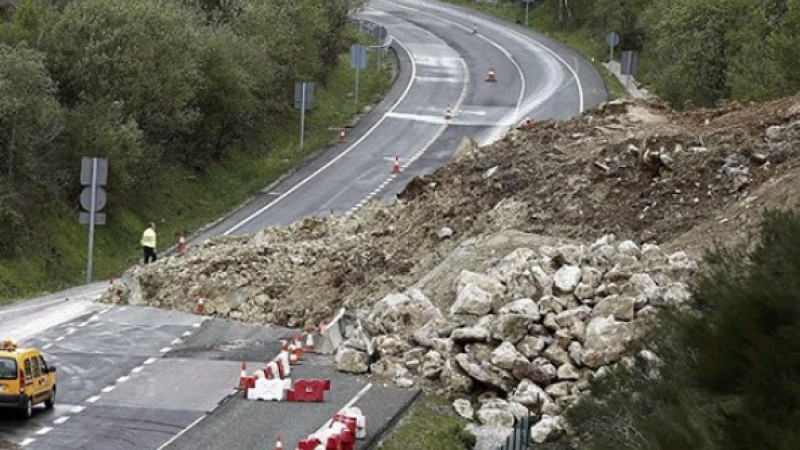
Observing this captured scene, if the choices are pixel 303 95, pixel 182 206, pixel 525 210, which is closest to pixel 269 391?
pixel 525 210

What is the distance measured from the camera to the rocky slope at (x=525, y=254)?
29.8 m

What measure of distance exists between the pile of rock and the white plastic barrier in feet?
6.92

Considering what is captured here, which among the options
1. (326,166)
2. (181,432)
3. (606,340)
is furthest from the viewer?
(326,166)

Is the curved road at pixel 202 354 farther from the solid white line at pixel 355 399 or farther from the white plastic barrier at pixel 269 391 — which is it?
the white plastic barrier at pixel 269 391

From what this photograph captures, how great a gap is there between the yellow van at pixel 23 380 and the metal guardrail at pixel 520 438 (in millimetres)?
7194

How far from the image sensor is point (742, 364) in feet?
49.3

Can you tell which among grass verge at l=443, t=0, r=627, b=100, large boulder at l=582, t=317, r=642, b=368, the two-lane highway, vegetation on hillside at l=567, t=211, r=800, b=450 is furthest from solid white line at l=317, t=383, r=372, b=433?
grass verge at l=443, t=0, r=627, b=100

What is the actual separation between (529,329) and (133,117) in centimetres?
2348

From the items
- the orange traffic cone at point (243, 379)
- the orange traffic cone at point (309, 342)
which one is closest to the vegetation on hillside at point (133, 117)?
the orange traffic cone at point (309, 342)

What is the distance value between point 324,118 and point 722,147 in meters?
32.7

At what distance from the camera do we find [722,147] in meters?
35.0

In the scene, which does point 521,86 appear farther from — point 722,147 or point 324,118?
point 722,147

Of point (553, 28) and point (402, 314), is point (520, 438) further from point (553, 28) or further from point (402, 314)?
point (553, 28)

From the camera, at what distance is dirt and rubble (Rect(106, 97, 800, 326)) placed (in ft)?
111
